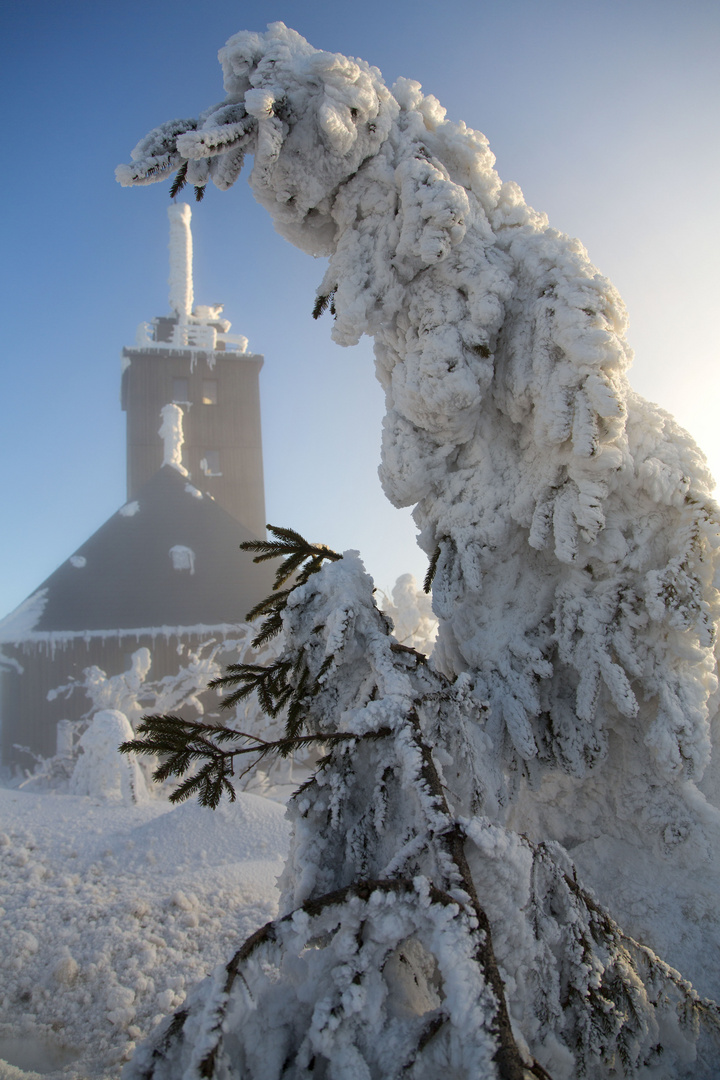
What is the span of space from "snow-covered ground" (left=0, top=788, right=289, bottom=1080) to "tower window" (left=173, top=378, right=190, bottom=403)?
24.8m

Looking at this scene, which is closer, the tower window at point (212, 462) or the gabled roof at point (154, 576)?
the gabled roof at point (154, 576)

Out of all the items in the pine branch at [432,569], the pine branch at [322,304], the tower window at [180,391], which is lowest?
the pine branch at [432,569]

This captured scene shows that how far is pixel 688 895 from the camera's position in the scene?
3.14m

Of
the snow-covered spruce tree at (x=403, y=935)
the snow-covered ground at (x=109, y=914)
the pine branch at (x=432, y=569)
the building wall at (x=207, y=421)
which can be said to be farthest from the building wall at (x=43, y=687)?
Result: the snow-covered spruce tree at (x=403, y=935)

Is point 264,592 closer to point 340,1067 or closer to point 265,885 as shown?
point 265,885

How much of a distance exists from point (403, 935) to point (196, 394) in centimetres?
3003

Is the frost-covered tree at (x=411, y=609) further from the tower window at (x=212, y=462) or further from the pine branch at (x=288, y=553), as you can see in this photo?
the tower window at (x=212, y=462)

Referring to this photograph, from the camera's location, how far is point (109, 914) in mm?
4430

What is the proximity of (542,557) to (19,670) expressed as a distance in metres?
17.2

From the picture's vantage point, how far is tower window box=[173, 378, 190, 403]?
94.8 ft

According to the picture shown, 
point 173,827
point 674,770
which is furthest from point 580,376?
point 173,827

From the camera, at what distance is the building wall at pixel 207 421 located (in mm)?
28172

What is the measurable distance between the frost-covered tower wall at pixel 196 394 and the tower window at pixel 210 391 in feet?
0.16

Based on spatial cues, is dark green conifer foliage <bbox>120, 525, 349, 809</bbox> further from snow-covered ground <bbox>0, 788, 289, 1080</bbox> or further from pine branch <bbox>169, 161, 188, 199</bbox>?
pine branch <bbox>169, 161, 188, 199</bbox>
